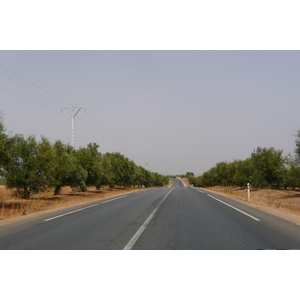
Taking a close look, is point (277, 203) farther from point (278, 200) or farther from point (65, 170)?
point (65, 170)

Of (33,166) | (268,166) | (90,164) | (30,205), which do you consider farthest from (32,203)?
Answer: (268,166)

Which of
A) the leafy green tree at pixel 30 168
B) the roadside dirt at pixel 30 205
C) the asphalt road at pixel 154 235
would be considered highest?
the leafy green tree at pixel 30 168

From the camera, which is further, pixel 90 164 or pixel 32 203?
pixel 90 164

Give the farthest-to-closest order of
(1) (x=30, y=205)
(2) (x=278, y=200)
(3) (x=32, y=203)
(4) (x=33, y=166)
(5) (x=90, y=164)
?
(5) (x=90, y=164)
(2) (x=278, y=200)
(4) (x=33, y=166)
(3) (x=32, y=203)
(1) (x=30, y=205)

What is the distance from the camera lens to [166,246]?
755 centimetres

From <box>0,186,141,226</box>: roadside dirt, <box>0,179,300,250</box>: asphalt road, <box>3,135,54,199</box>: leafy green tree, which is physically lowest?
<box>0,186,141,226</box>: roadside dirt

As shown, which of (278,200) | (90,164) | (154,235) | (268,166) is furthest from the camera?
(268,166)

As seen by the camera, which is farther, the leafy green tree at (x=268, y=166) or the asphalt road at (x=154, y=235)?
the leafy green tree at (x=268, y=166)

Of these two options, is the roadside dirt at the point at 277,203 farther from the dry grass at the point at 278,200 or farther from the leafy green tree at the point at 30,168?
the leafy green tree at the point at 30,168

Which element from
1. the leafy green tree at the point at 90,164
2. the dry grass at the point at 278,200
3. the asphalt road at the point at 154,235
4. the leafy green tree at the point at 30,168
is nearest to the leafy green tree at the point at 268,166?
the dry grass at the point at 278,200

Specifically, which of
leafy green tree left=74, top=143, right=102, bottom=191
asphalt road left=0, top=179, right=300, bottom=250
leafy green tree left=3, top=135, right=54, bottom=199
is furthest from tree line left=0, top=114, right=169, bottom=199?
asphalt road left=0, top=179, right=300, bottom=250

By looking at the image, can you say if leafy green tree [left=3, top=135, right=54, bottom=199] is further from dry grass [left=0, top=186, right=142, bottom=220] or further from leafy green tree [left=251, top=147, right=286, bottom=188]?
leafy green tree [left=251, top=147, right=286, bottom=188]

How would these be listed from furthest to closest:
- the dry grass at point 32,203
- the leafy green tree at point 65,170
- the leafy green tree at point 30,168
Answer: the leafy green tree at point 65,170
the leafy green tree at point 30,168
the dry grass at point 32,203

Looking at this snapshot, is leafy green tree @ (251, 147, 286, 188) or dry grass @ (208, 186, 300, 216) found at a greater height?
leafy green tree @ (251, 147, 286, 188)
